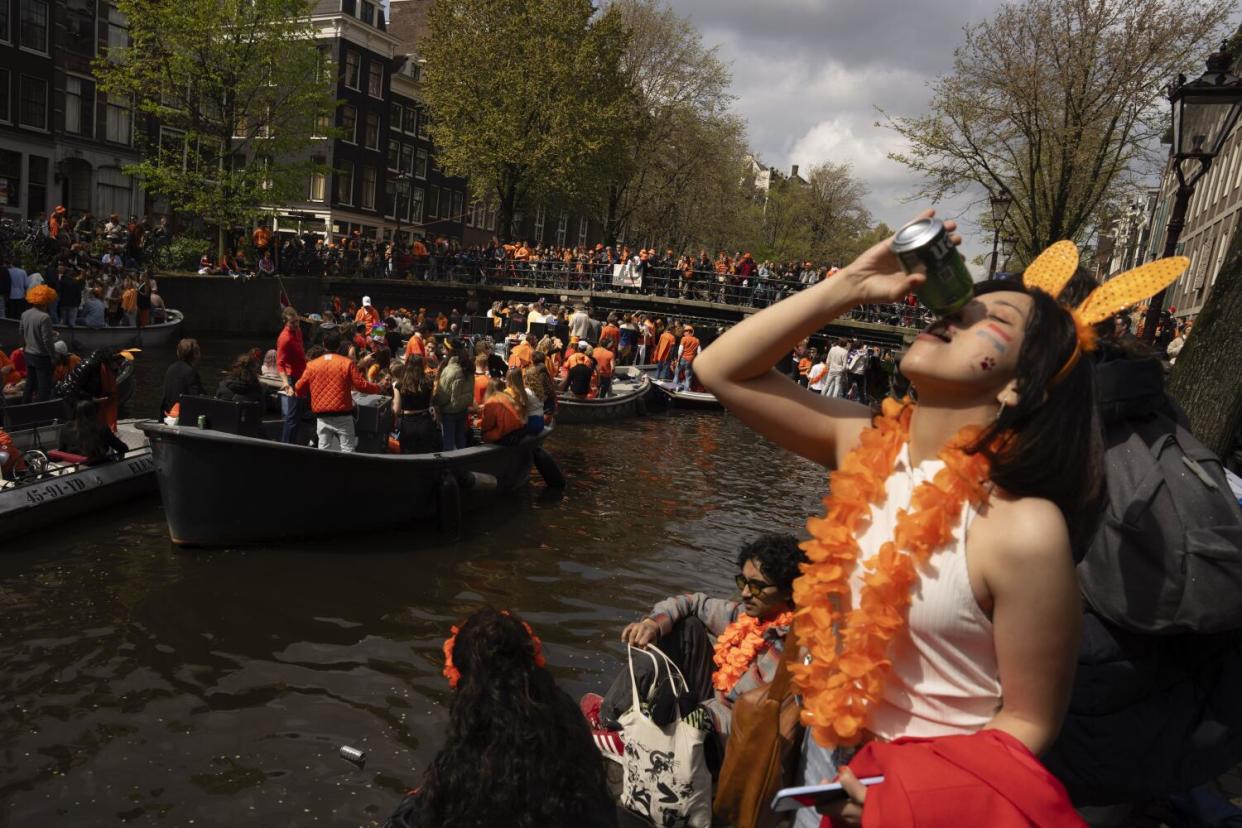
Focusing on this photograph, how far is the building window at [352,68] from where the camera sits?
41.9 metres

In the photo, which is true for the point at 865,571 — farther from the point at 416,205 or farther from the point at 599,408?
the point at 416,205

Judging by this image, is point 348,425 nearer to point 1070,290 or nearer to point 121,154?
point 1070,290

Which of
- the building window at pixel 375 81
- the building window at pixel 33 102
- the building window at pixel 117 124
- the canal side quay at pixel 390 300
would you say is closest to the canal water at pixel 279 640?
the canal side quay at pixel 390 300

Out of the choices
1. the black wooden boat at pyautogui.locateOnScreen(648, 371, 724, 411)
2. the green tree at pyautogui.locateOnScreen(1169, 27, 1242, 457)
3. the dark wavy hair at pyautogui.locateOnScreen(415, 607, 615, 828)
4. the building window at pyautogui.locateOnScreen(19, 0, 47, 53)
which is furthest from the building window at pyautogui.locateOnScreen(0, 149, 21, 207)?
the green tree at pyautogui.locateOnScreen(1169, 27, 1242, 457)

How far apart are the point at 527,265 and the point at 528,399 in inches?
937

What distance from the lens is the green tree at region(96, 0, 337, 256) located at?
25688 millimetres

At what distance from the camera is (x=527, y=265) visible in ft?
113

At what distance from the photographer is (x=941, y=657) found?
5.32 feet

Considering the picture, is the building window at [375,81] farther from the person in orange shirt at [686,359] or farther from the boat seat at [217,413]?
the boat seat at [217,413]

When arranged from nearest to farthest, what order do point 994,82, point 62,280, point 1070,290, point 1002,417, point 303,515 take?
1. point 1002,417
2. point 1070,290
3. point 303,515
4. point 62,280
5. point 994,82

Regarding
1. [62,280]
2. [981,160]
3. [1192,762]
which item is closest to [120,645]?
[1192,762]

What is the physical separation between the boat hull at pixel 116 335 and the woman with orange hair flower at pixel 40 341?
19.5 feet

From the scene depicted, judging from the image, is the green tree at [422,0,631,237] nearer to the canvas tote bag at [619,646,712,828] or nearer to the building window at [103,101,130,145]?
the building window at [103,101,130,145]

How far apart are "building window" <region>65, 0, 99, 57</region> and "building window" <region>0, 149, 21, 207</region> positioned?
14.5 ft
